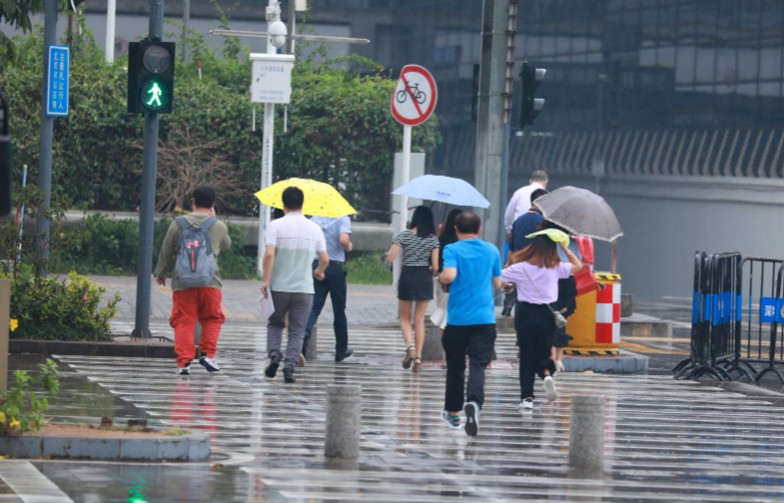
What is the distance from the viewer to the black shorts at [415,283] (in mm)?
17344

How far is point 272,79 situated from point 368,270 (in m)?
4.91

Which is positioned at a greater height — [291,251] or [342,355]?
[291,251]

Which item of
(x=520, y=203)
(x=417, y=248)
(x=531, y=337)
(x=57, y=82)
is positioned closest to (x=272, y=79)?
(x=520, y=203)

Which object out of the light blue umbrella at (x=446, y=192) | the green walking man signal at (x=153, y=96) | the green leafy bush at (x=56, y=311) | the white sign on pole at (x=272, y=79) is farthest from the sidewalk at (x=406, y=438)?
the white sign on pole at (x=272, y=79)

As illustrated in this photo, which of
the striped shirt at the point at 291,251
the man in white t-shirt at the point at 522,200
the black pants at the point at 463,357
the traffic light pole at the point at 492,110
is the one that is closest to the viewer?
the black pants at the point at 463,357

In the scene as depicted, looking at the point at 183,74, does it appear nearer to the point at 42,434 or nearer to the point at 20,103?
the point at 20,103

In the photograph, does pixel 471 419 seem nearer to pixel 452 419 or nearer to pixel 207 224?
pixel 452 419

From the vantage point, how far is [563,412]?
14.5m

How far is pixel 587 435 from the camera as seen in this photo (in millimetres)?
11117

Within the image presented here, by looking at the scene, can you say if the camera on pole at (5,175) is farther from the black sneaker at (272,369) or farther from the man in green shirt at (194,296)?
the black sneaker at (272,369)

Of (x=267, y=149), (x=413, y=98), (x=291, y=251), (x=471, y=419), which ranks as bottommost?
(x=471, y=419)

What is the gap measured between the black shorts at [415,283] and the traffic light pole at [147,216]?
267 cm

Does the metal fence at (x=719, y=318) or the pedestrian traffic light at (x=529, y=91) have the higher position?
the pedestrian traffic light at (x=529, y=91)

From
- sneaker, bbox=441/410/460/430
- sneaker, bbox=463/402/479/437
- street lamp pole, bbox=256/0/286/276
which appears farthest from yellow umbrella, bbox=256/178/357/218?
street lamp pole, bbox=256/0/286/276
